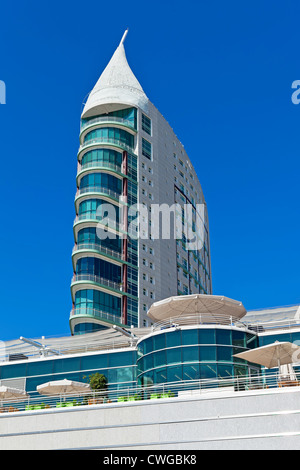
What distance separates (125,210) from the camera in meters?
76.1

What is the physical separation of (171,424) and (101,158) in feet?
157

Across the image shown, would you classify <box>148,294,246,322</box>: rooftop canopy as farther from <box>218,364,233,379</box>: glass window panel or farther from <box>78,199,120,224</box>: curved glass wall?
<box>78,199,120,224</box>: curved glass wall

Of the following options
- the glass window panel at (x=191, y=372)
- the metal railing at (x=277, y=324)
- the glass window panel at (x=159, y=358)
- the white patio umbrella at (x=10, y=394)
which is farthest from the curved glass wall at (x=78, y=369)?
the metal railing at (x=277, y=324)

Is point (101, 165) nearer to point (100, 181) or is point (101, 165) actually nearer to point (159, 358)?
point (100, 181)

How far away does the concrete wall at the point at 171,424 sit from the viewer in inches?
1261

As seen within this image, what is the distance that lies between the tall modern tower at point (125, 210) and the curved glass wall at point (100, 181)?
0.12m

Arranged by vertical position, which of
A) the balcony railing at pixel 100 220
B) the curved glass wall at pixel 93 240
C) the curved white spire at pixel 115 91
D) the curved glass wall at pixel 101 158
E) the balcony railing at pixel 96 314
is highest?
the curved white spire at pixel 115 91

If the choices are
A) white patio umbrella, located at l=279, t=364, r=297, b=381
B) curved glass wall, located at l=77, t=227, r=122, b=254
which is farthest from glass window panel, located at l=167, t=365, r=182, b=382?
curved glass wall, located at l=77, t=227, r=122, b=254

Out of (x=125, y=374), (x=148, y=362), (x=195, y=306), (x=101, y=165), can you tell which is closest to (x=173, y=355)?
(x=148, y=362)

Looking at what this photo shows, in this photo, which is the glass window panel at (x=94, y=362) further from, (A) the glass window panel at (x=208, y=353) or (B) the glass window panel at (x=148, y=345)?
(A) the glass window panel at (x=208, y=353)

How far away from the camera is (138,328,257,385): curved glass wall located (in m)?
38.1

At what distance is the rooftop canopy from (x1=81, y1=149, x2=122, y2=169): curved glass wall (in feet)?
125

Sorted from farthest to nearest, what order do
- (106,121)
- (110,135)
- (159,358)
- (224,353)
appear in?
(106,121) → (110,135) → (159,358) → (224,353)
